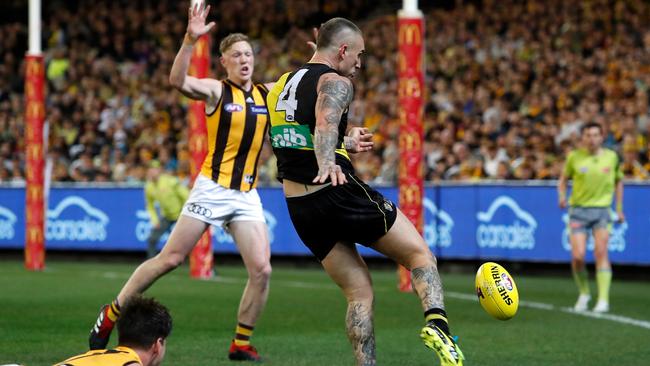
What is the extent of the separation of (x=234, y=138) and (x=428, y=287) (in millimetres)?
3411

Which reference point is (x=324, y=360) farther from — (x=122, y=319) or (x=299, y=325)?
(x=122, y=319)

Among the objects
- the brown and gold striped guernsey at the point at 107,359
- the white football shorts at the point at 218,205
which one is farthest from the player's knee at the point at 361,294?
the white football shorts at the point at 218,205

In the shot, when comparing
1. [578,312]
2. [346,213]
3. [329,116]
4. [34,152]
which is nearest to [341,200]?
[346,213]

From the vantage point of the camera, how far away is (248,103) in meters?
10.2

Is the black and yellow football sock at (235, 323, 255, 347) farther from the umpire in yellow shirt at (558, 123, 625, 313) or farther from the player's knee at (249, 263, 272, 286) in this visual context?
the umpire in yellow shirt at (558, 123, 625, 313)

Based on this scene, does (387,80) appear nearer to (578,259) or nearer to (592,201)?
(592,201)

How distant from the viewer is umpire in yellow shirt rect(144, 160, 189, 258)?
70.0 feet

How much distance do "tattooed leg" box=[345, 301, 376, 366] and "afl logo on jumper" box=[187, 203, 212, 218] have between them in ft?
8.61

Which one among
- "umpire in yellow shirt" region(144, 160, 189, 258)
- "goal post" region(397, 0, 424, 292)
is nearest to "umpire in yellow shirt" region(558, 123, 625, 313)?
"goal post" region(397, 0, 424, 292)

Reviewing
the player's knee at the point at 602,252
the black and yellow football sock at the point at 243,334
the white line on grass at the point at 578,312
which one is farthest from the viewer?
the player's knee at the point at 602,252

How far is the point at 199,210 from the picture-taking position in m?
9.84

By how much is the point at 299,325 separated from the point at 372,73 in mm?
14503

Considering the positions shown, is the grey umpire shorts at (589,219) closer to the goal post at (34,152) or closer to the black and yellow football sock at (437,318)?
the black and yellow football sock at (437,318)

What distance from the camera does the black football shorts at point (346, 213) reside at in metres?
7.24
